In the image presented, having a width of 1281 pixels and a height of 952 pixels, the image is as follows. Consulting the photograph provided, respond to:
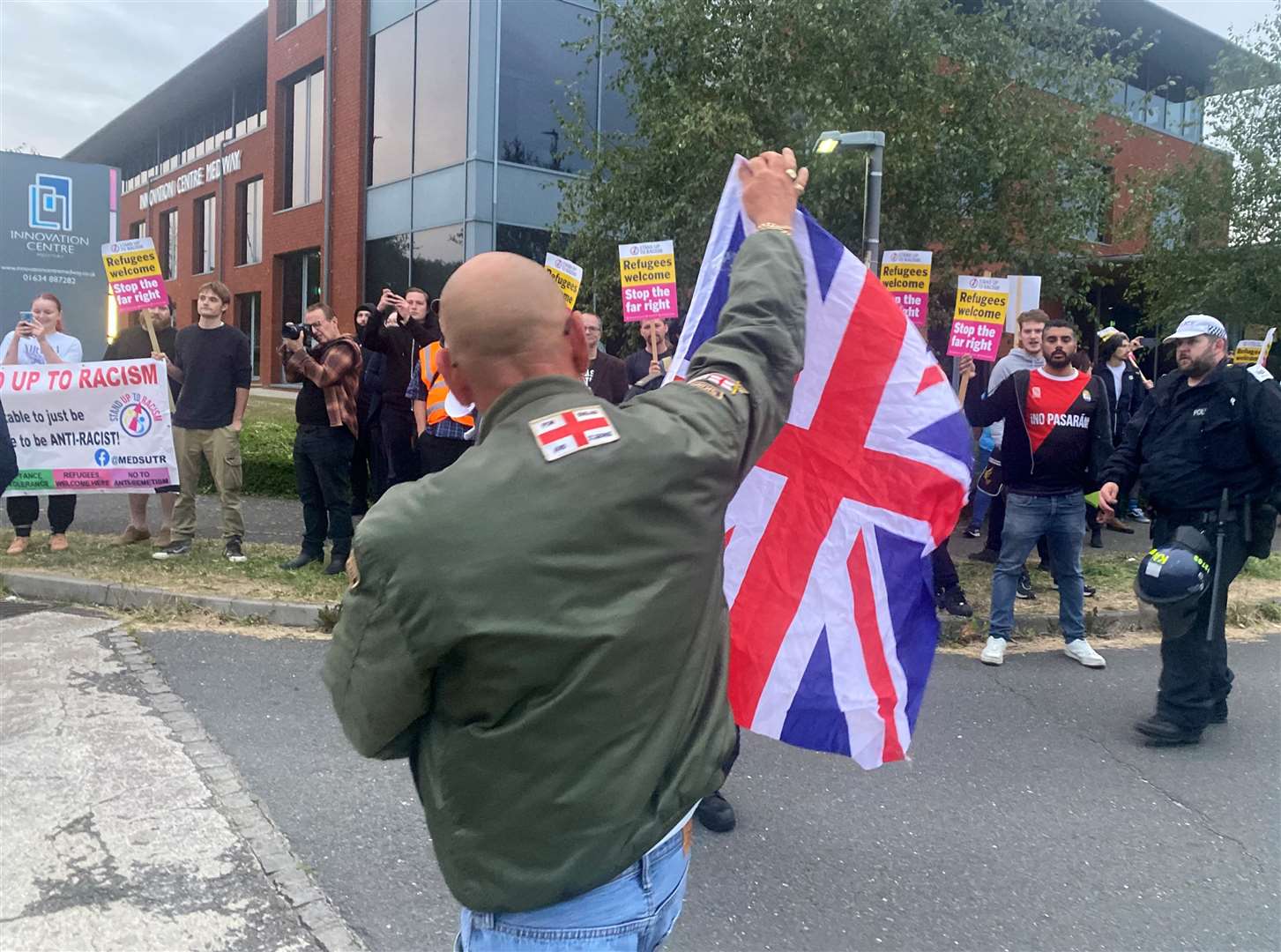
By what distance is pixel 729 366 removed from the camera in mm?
1804

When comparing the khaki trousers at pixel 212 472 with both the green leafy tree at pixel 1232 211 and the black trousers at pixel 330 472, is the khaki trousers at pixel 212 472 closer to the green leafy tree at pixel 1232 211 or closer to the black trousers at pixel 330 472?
the black trousers at pixel 330 472

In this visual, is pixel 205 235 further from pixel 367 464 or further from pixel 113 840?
pixel 113 840

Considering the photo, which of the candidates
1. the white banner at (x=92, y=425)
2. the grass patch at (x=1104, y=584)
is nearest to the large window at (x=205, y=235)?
the white banner at (x=92, y=425)

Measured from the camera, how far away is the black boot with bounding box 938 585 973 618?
23.8ft

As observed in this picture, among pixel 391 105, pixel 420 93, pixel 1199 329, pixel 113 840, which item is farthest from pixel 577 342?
pixel 391 105

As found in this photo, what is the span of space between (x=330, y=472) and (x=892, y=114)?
7.93 m

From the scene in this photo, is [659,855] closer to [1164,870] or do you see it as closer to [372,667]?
[372,667]

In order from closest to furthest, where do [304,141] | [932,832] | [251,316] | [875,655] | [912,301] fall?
[875,655] → [932,832] → [912,301] → [304,141] → [251,316]

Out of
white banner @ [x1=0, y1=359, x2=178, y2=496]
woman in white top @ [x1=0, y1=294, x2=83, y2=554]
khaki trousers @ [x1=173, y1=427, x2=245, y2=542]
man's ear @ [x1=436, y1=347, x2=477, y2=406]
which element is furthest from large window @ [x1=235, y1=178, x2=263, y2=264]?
man's ear @ [x1=436, y1=347, x2=477, y2=406]

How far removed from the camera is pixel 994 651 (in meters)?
6.37

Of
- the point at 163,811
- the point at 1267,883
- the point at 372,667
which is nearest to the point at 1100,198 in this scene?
the point at 1267,883

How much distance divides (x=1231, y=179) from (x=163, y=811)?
18.3 m

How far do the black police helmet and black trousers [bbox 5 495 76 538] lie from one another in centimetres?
786

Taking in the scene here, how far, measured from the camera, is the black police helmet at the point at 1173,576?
4816 millimetres
